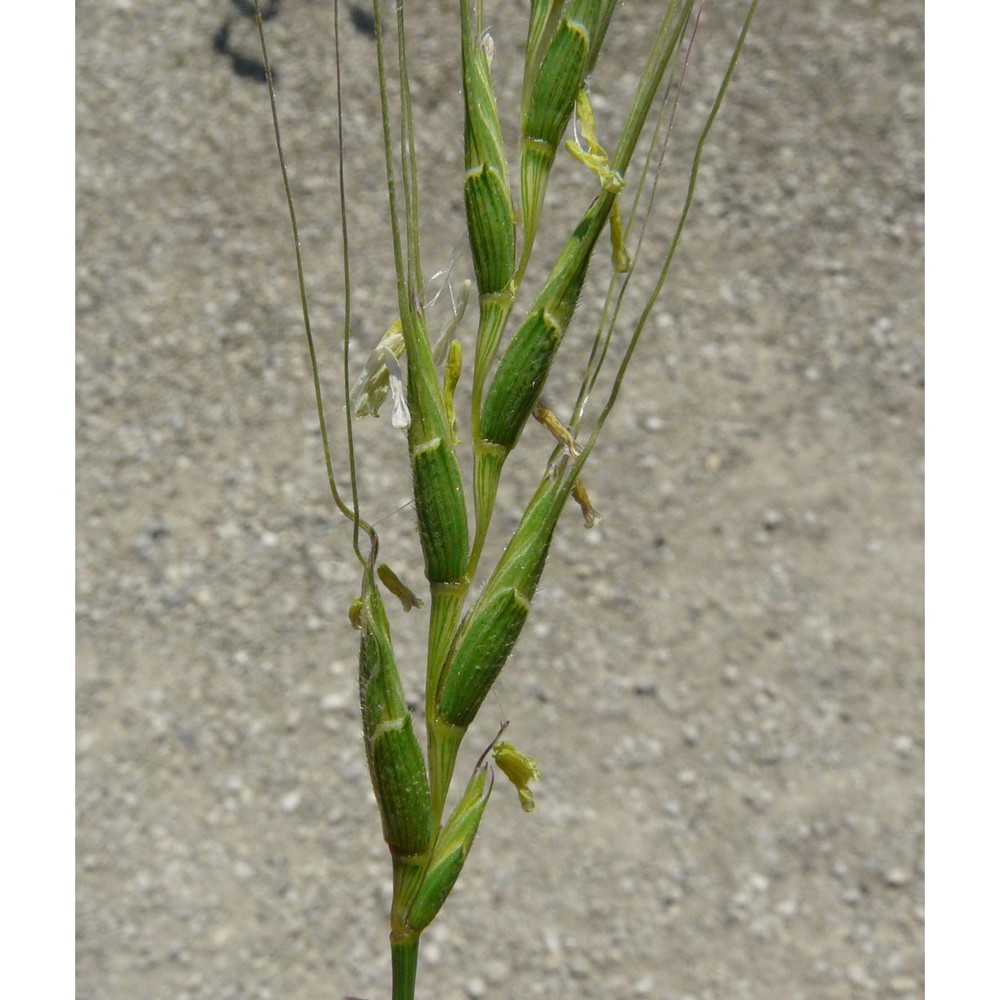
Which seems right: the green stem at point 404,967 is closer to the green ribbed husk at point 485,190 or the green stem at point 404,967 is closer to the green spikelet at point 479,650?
the green spikelet at point 479,650

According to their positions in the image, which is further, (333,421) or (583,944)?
(333,421)

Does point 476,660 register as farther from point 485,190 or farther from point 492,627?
point 485,190

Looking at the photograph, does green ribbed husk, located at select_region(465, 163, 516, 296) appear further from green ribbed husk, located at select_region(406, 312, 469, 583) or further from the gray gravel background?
the gray gravel background

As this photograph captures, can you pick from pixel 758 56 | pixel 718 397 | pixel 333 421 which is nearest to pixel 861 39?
pixel 758 56

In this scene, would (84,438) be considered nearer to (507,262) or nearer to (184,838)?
(184,838)

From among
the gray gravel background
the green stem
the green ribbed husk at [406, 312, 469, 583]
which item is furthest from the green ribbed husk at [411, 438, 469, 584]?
the gray gravel background

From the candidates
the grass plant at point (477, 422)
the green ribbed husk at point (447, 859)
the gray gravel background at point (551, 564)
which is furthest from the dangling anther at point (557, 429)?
the gray gravel background at point (551, 564)
